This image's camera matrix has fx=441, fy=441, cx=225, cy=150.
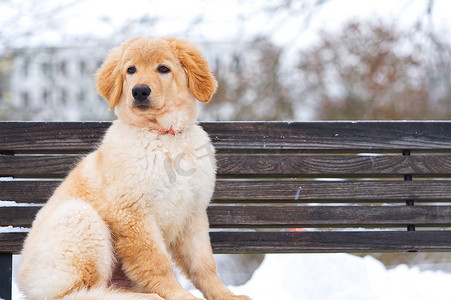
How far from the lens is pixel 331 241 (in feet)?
8.77

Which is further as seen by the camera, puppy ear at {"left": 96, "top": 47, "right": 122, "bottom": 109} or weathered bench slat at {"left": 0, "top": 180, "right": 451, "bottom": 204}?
weathered bench slat at {"left": 0, "top": 180, "right": 451, "bottom": 204}

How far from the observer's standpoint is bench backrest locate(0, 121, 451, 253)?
2600 mm

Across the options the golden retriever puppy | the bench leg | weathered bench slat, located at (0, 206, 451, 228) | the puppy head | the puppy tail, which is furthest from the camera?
weathered bench slat, located at (0, 206, 451, 228)

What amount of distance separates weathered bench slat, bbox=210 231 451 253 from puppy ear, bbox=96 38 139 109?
3.70 feet

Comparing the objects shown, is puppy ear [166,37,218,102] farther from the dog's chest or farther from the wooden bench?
the wooden bench

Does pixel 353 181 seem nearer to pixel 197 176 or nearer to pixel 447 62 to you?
pixel 197 176

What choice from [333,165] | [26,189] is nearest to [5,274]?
[26,189]

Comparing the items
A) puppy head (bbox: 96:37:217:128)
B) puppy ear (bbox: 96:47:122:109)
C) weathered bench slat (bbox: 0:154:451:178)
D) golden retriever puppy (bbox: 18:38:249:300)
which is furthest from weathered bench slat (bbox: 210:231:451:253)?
puppy ear (bbox: 96:47:122:109)

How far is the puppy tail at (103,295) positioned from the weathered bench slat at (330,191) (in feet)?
3.47

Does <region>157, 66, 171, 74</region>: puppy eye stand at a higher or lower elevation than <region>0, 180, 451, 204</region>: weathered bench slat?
higher

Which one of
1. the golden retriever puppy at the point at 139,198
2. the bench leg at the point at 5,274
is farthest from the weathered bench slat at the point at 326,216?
the bench leg at the point at 5,274

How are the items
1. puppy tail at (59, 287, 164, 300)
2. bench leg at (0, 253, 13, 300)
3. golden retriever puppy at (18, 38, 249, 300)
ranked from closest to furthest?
puppy tail at (59, 287, 164, 300) → golden retriever puppy at (18, 38, 249, 300) → bench leg at (0, 253, 13, 300)

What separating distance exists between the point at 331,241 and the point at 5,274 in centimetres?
196

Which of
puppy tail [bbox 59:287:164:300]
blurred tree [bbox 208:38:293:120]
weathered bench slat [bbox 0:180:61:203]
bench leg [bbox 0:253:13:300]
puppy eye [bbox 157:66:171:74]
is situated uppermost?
blurred tree [bbox 208:38:293:120]
